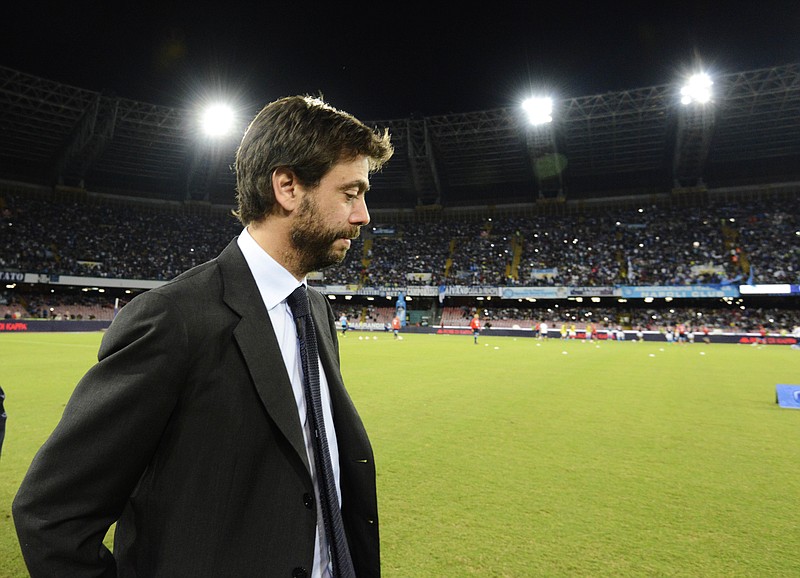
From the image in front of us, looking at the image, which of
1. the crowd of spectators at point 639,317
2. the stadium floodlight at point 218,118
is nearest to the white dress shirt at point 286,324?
the stadium floodlight at point 218,118

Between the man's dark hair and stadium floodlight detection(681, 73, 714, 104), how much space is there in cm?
4038

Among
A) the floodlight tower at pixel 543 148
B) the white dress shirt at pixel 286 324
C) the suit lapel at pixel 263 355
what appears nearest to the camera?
the suit lapel at pixel 263 355

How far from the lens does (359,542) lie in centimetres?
171

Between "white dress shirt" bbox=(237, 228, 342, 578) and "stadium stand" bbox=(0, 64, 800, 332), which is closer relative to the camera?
"white dress shirt" bbox=(237, 228, 342, 578)

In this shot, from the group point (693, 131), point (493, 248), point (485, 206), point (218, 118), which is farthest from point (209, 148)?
point (693, 131)

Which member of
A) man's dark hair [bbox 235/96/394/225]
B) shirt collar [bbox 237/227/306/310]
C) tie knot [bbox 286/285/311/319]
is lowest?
tie knot [bbox 286/285/311/319]

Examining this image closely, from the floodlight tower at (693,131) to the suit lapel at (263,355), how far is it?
1610 inches

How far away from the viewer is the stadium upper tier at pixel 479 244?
44.2m

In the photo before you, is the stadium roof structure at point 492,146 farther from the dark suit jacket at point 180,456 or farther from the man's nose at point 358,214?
the dark suit jacket at point 180,456

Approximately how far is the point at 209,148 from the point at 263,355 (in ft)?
179

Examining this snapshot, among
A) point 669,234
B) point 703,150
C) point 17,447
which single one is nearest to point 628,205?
point 669,234

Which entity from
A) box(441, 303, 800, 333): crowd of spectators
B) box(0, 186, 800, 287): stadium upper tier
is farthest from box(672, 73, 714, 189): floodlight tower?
box(441, 303, 800, 333): crowd of spectators

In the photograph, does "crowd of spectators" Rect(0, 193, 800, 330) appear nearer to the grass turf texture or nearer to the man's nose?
the grass turf texture

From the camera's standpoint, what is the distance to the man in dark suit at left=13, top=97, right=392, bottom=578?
114cm
